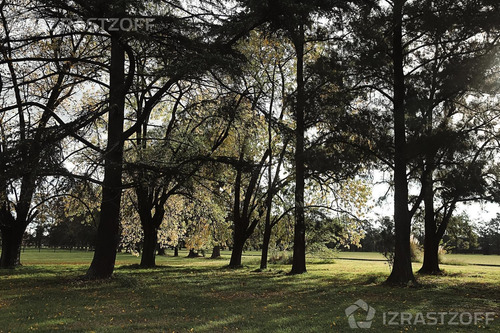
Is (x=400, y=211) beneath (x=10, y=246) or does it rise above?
above

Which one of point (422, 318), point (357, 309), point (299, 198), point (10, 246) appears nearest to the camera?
point (422, 318)

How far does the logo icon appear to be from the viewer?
22.0 ft

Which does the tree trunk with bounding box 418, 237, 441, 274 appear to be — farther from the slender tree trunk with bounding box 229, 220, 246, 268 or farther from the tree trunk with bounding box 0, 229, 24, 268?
the tree trunk with bounding box 0, 229, 24, 268

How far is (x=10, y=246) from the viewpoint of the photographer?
1803 centimetres

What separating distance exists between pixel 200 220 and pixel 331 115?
664 centimetres

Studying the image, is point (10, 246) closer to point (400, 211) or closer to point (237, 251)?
point (237, 251)

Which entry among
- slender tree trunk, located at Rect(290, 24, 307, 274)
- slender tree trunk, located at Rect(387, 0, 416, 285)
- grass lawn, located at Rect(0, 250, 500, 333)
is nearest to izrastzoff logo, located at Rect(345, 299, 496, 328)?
grass lawn, located at Rect(0, 250, 500, 333)

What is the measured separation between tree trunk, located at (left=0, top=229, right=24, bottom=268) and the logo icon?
52.2 ft

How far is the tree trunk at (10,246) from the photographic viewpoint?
58.2ft

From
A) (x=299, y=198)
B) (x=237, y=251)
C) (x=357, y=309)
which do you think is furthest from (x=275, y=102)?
(x=357, y=309)

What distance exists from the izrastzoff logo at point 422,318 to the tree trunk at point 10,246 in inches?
635

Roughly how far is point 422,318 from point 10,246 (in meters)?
18.0

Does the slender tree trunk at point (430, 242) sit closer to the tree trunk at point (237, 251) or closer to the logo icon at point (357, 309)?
the tree trunk at point (237, 251)

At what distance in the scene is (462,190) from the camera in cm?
1264
